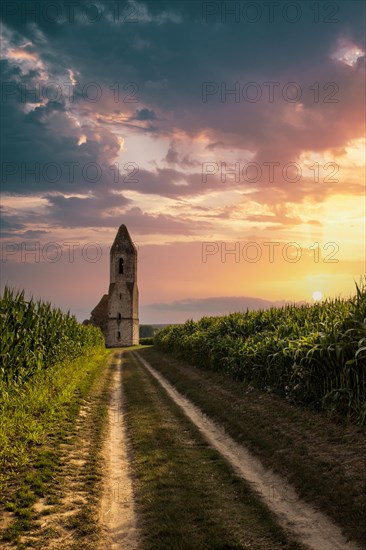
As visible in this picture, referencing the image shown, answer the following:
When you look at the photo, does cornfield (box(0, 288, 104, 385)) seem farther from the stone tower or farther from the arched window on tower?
the arched window on tower

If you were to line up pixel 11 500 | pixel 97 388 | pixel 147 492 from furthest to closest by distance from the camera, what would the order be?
pixel 97 388, pixel 147 492, pixel 11 500

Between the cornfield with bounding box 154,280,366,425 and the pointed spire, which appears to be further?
the pointed spire

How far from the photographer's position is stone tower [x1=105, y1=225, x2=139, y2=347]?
252 ft

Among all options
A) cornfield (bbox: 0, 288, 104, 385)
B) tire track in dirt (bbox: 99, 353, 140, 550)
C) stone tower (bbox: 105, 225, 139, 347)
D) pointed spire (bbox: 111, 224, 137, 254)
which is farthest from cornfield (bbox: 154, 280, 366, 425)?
pointed spire (bbox: 111, 224, 137, 254)

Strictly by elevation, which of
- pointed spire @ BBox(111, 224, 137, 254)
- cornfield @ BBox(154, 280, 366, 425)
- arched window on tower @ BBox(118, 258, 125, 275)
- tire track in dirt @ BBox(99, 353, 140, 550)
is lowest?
tire track in dirt @ BBox(99, 353, 140, 550)

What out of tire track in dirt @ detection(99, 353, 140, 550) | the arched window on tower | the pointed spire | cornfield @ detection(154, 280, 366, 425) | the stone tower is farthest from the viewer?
Result: the pointed spire

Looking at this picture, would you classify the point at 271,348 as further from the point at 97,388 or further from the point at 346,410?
the point at 97,388

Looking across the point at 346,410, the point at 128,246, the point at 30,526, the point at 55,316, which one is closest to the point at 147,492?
the point at 30,526

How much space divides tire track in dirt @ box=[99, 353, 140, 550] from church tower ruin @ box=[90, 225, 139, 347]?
65.6 metres

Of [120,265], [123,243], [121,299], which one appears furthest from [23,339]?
[123,243]

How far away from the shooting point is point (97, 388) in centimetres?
1869

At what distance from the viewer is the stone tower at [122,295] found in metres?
76.7

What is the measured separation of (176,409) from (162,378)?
29.0 feet

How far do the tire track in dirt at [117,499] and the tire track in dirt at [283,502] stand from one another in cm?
209
